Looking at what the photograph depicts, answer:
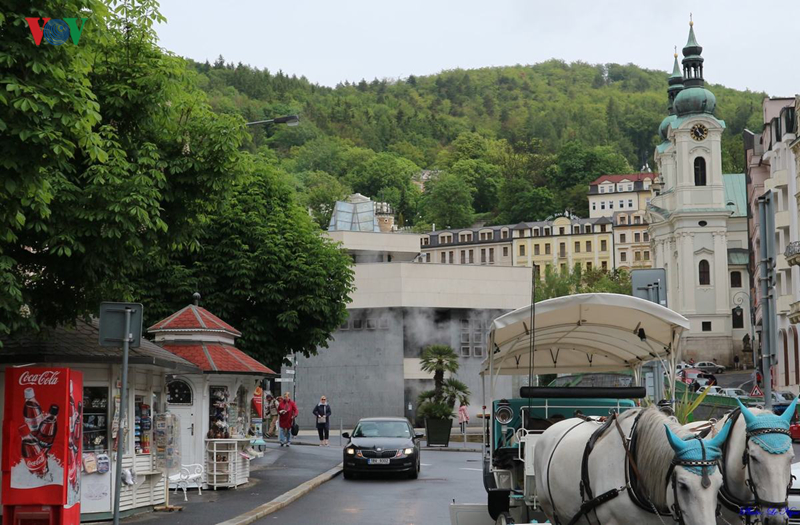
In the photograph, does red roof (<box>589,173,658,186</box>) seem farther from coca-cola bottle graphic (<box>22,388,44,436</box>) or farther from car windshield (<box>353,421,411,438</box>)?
coca-cola bottle graphic (<box>22,388,44,436</box>)

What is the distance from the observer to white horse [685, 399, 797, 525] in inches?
331

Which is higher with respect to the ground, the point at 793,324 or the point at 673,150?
the point at 673,150

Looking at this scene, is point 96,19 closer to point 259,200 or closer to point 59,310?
point 59,310

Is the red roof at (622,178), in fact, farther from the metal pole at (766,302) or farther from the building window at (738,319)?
the metal pole at (766,302)

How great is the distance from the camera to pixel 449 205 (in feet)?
593

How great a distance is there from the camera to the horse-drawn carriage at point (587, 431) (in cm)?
859

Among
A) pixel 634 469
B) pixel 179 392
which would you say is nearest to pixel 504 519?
pixel 634 469

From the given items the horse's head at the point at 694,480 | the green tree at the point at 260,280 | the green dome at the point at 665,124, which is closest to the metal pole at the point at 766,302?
the horse's head at the point at 694,480

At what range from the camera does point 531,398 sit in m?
13.5

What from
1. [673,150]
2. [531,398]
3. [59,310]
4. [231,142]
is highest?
[673,150]

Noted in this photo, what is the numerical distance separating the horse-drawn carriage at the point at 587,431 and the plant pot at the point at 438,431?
89.9 ft

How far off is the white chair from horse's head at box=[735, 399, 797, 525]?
15.1 meters

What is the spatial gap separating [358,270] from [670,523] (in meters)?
57.9

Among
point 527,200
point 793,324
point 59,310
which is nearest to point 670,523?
point 59,310
